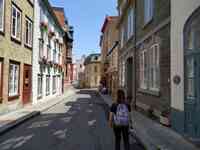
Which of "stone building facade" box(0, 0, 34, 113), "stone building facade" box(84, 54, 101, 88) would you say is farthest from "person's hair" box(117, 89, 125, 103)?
"stone building facade" box(84, 54, 101, 88)

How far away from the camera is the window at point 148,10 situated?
12.0m

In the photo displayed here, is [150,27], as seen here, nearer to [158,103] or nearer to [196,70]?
[158,103]

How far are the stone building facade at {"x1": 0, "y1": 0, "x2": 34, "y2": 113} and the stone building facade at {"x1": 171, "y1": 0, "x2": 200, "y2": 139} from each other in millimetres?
7900

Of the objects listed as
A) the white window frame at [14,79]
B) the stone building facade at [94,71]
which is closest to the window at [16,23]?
the white window frame at [14,79]

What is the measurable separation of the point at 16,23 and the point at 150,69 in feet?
26.0

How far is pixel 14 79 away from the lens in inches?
566

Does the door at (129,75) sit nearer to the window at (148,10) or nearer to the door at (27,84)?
the window at (148,10)

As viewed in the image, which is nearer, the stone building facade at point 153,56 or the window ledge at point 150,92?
the stone building facade at point 153,56

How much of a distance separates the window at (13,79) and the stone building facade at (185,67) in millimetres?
8815

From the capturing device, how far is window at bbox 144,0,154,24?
11998mm

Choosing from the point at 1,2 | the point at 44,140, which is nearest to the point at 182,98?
the point at 44,140

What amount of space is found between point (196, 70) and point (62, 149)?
13.9 ft

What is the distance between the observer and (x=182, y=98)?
307 inches

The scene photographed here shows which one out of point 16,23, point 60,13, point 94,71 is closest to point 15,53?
point 16,23
